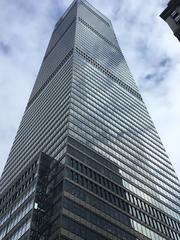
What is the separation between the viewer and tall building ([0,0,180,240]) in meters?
67.8

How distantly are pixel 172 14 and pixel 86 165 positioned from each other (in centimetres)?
3752

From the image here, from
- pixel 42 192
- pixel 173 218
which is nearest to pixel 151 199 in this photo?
pixel 173 218

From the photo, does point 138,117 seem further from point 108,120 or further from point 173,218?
point 173,218

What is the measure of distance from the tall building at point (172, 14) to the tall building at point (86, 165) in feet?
111

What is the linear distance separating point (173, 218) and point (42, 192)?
3926 centimetres

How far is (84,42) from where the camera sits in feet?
508

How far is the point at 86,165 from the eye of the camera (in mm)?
79250

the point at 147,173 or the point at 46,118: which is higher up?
the point at 46,118

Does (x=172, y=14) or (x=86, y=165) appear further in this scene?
(x=86, y=165)

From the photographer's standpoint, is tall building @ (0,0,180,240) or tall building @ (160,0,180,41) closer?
tall building @ (160,0,180,41)

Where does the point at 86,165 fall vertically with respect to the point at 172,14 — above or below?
below

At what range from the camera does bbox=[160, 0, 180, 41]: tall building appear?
54.5 metres

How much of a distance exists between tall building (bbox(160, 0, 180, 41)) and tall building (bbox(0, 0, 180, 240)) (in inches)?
1337

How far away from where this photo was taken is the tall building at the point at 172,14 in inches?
2147
